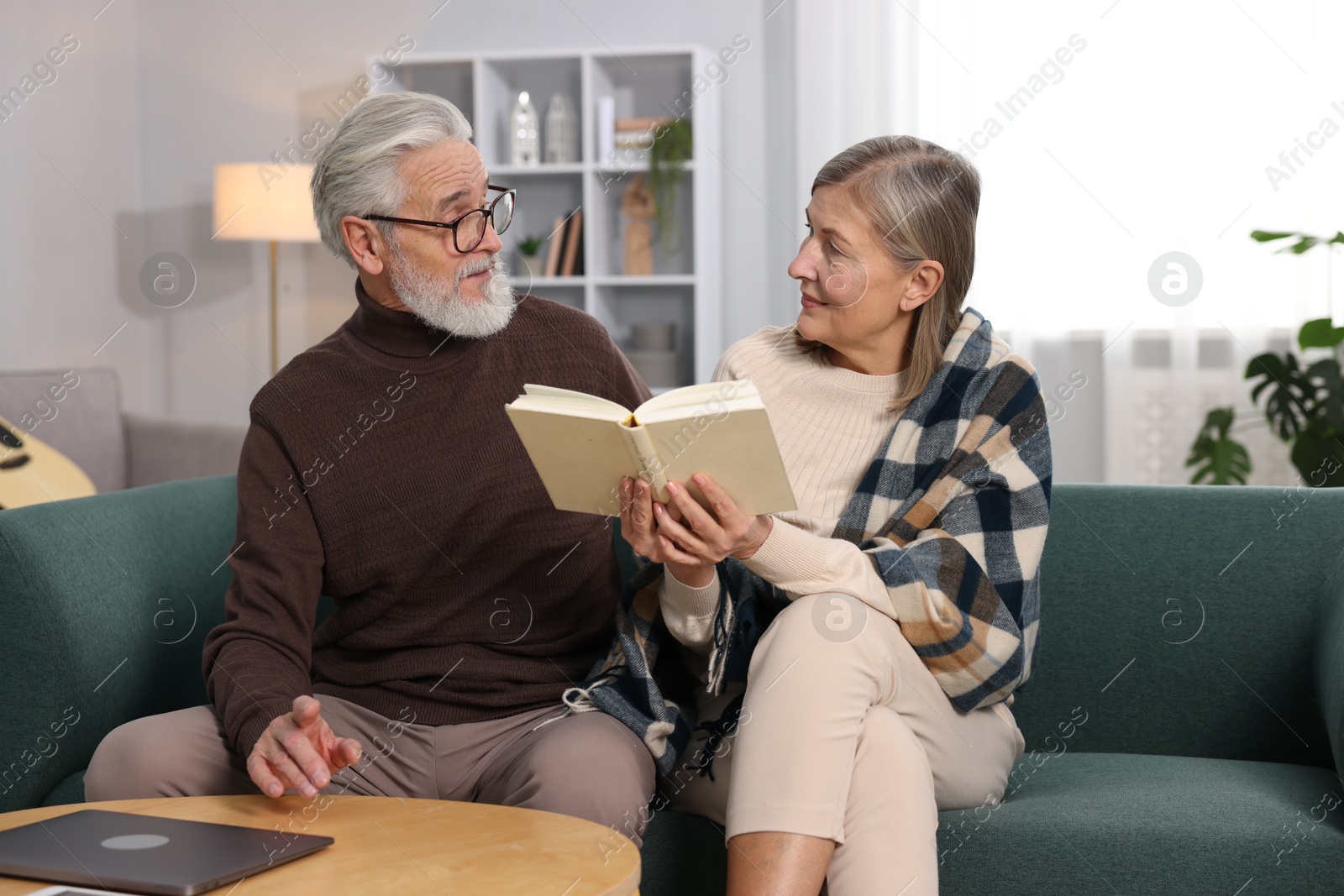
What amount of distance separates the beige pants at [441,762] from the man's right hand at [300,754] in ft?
0.48

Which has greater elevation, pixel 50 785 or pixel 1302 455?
pixel 1302 455

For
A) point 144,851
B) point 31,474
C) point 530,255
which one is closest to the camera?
point 144,851

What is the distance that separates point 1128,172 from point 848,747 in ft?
9.98

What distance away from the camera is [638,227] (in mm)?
4098

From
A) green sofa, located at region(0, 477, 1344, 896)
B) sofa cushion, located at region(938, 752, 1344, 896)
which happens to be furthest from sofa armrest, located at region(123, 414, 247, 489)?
sofa cushion, located at region(938, 752, 1344, 896)

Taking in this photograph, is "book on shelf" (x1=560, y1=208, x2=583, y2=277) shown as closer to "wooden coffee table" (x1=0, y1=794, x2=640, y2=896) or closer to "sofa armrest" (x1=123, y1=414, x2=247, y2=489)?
"sofa armrest" (x1=123, y1=414, x2=247, y2=489)

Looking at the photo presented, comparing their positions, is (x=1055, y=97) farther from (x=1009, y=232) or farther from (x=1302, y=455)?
(x=1302, y=455)

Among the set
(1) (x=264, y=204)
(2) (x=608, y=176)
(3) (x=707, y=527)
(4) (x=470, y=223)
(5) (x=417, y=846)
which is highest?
(2) (x=608, y=176)

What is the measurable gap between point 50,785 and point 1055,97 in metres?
3.40

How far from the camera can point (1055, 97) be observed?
146 inches

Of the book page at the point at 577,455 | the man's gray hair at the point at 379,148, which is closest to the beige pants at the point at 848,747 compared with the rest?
the book page at the point at 577,455

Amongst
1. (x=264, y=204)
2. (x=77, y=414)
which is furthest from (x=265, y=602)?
(x=264, y=204)

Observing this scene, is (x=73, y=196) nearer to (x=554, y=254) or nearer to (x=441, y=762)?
(x=554, y=254)

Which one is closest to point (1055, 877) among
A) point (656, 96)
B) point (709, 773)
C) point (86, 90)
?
point (709, 773)
